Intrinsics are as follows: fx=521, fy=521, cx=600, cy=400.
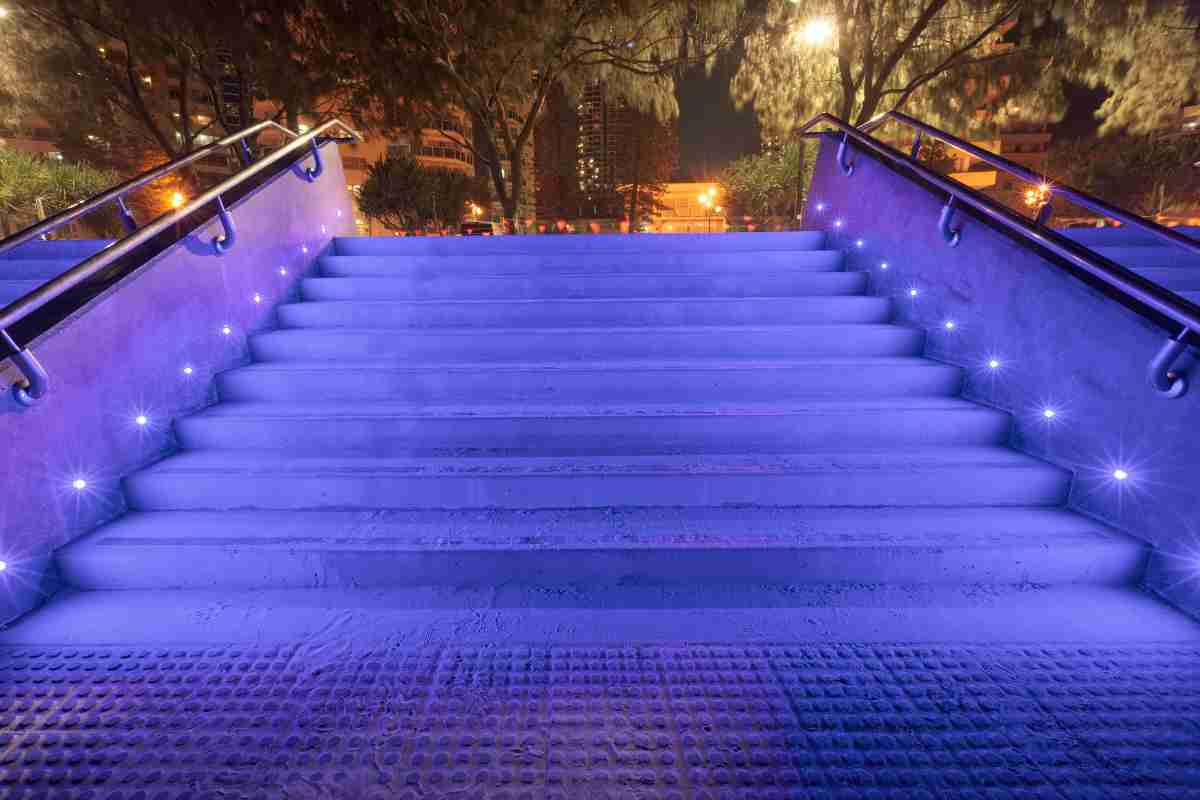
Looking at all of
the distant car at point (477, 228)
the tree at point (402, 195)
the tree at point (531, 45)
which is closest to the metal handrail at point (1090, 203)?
the tree at point (531, 45)

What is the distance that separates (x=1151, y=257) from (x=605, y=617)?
5109 mm

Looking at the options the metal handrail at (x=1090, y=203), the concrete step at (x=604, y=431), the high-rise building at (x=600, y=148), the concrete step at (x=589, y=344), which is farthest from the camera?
the high-rise building at (x=600, y=148)

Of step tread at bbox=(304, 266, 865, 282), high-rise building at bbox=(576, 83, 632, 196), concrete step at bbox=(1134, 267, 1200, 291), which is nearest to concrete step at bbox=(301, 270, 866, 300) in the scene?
step tread at bbox=(304, 266, 865, 282)

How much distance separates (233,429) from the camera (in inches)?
107

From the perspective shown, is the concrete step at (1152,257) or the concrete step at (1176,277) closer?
the concrete step at (1176,277)

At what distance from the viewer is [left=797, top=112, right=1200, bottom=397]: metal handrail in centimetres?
201

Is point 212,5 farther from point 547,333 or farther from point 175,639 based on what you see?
point 175,639

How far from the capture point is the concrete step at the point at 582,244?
455 cm

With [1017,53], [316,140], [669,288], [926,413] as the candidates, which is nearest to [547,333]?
[669,288]

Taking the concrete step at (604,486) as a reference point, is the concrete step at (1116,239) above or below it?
above

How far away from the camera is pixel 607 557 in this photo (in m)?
2.14

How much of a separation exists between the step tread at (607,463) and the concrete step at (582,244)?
2.50 metres

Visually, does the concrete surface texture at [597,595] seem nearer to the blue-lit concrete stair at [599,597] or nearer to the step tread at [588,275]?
the blue-lit concrete stair at [599,597]

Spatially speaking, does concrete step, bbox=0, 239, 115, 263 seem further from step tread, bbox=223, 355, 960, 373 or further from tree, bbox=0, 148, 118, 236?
tree, bbox=0, 148, 118, 236
